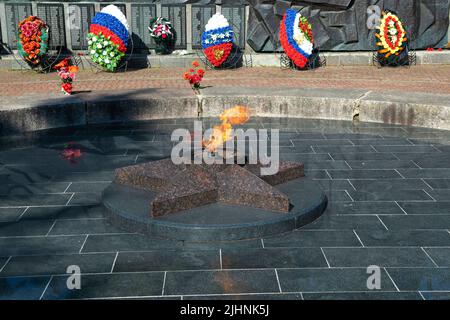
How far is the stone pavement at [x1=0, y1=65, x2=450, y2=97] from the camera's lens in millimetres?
12859

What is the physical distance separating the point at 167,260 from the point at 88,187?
2164 mm

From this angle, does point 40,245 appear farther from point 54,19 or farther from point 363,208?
point 54,19

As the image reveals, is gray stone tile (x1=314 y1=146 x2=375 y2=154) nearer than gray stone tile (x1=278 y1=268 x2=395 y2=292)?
No

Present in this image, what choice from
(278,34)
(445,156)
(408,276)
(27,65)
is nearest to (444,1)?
(278,34)

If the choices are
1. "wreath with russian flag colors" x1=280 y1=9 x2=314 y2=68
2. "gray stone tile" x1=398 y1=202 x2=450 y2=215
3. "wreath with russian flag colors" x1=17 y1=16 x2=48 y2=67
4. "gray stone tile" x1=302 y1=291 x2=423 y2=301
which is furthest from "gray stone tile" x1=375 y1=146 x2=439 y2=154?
"wreath with russian flag colors" x1=17 y1=16 x2=48 y2=67

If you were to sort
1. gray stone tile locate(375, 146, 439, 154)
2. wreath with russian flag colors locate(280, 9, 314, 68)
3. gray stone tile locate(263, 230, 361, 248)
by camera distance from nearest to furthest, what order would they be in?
gray stone tile locate(263, 230, 361, 248) → gray stone tile locate(375, 146, 439, 154) → wreath with russian flag colors locate(280, 9, 314, 68)

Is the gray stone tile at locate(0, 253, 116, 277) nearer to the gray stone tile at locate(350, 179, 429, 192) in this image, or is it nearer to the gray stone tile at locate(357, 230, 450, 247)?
the gray stone tile at locate(357, 230, 450, 247)

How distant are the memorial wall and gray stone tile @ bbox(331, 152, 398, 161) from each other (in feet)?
27.9

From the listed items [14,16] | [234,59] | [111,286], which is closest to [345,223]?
[111,286]

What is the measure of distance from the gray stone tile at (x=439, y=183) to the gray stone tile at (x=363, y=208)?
878 millimetres

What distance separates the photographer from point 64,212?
6293 mm

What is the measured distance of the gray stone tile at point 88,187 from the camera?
6.95 metres

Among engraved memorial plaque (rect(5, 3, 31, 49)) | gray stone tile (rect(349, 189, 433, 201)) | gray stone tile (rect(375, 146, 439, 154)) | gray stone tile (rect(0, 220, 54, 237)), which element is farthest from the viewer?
engraved memorial plaque (rect(5, 3, 31, 49))
